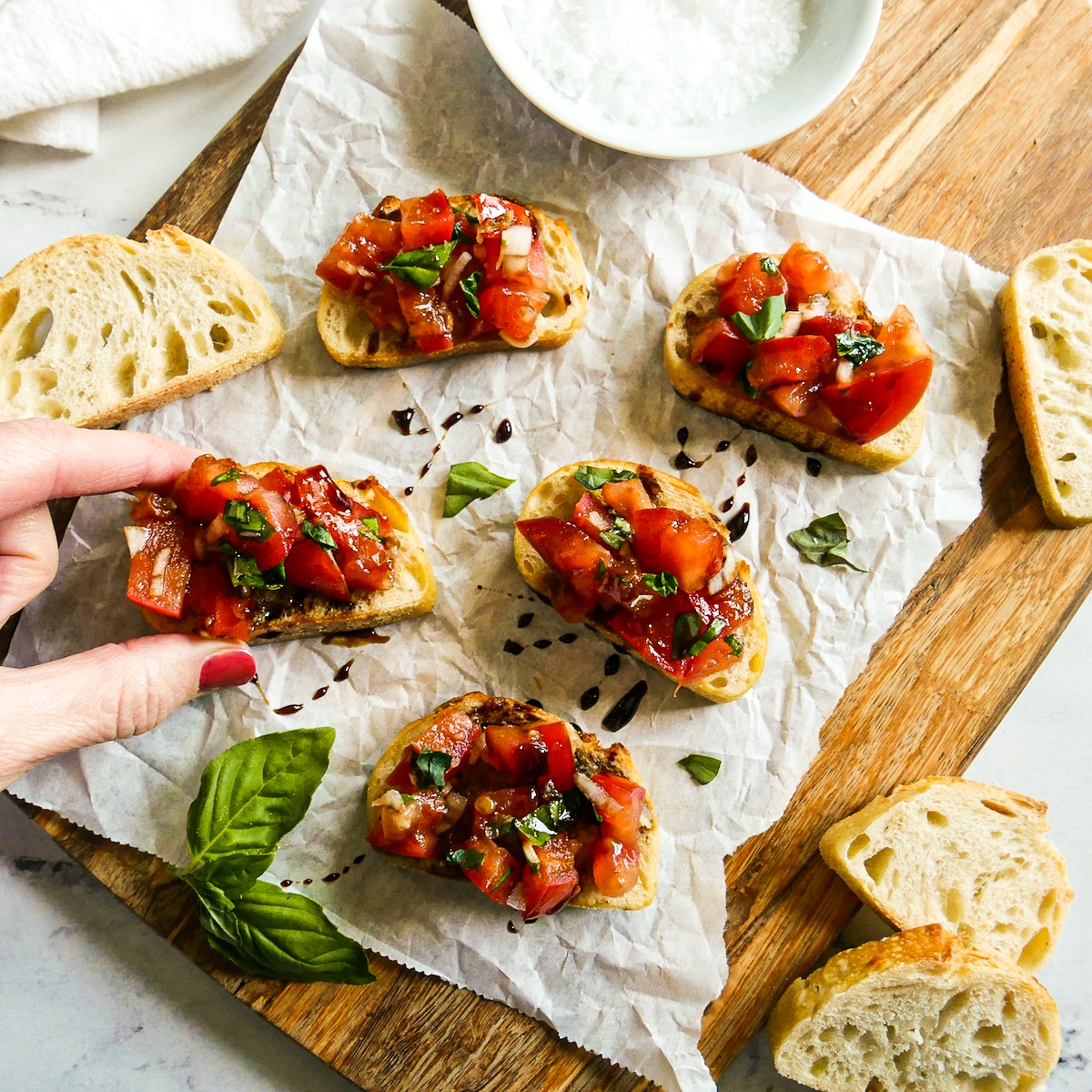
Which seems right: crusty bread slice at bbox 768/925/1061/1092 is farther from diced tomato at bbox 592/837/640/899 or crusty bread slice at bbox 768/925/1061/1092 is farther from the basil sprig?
the basil sprig

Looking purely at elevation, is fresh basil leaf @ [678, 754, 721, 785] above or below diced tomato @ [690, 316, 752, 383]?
below

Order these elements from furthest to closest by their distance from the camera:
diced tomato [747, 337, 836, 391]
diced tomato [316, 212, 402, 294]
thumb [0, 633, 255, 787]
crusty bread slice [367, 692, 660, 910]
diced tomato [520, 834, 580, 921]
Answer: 1. diced tomato [316, 212, 402, 294]
2. diced tomato [747, 337, 836, 391]
3. crusty bread slice [367, 692, 660, 910]
4. diced tomato [520, 834, 580, 921]
5. thumb [0, 633, 255, 787]

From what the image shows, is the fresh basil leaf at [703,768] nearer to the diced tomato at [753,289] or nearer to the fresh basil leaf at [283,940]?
the fresh basil leaf at [283,940]

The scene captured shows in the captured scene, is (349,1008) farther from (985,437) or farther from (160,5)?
(160,5)

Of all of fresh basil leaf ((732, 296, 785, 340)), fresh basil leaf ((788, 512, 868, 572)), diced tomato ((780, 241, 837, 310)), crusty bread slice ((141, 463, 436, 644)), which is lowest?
crusty bread slice ((141, 463, 436, 644))

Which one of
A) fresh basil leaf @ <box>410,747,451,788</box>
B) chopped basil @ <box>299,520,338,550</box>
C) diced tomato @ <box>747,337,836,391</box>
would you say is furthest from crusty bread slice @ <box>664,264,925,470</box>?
fresh basil leaf @ <box>410,747,451,788</box>

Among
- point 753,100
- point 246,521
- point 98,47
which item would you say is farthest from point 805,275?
point 98,47

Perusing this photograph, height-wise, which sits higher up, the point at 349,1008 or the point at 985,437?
the point at 985,437

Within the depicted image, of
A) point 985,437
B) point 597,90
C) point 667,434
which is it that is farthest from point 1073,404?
point 597,90
